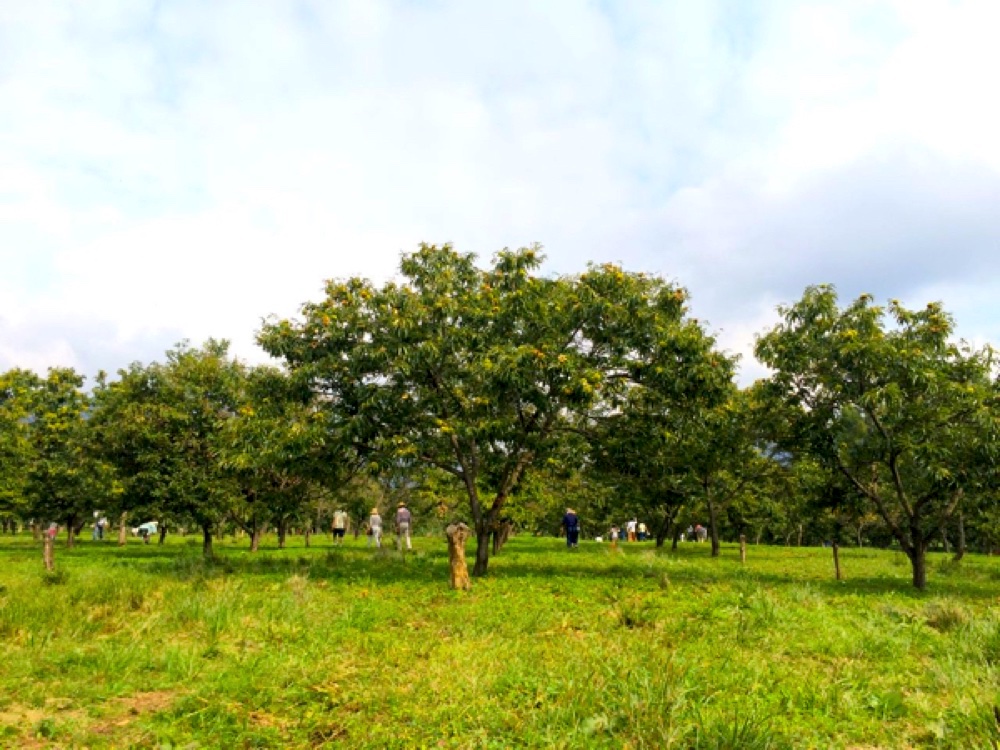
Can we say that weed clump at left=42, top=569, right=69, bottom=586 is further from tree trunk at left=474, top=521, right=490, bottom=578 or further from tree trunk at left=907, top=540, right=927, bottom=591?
tree trunk at left=907, top=540, right=927, bottom=591

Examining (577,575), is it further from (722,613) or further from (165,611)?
(165,611)

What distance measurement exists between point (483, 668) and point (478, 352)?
30.2 ft

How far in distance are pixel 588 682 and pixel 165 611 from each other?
7451 millimetres

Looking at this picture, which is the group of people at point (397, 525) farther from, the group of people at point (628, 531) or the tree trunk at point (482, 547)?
the tree trunk at point (482, 547)

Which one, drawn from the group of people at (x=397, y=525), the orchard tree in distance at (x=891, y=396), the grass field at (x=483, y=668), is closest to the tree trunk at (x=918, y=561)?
the orchard tree in distance at (x=891, y=396)

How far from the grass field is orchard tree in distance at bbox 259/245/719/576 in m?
4.04

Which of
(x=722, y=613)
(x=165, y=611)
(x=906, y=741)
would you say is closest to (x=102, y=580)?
(x=165, y=611)

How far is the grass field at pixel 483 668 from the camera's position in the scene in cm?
633

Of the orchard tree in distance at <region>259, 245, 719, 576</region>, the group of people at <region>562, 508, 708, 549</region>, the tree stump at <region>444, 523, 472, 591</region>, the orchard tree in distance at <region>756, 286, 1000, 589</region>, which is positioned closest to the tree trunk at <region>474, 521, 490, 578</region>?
the orchard tree in distance at <region>259, 245, 719, 576</region>

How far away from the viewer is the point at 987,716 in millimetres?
6324

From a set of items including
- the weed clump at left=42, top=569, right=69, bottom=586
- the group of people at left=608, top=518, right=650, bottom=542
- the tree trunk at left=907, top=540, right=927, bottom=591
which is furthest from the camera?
the group of people at left=608, top=518, right=650, bottom=542

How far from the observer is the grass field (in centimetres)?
633

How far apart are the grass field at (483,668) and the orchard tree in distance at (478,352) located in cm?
404

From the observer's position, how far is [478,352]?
53.7ft
